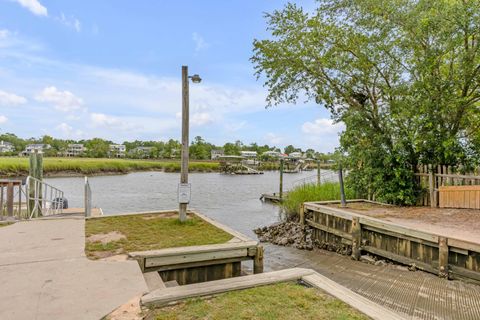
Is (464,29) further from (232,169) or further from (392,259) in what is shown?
(232,169)

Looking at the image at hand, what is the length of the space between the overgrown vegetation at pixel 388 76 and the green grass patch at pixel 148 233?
6.09 m

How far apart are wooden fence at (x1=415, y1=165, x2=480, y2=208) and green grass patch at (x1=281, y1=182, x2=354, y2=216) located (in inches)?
94.6

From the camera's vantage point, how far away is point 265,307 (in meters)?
2.70

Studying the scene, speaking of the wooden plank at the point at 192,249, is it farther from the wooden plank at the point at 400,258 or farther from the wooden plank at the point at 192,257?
the wooden plank at the point at 400,258

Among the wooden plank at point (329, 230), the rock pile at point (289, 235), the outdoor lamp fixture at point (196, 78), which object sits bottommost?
the rock pile at point (289, 235)

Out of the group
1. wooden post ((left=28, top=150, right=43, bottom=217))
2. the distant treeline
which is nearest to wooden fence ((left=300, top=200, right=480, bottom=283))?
wooden post ((left=28, top=150, right=43, bottom=217))

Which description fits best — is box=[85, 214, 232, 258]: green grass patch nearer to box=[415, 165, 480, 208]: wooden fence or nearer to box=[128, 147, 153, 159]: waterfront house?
box=[415, 165, 480, 208]: wooden fence

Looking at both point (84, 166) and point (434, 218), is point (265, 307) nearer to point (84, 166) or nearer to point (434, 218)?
point (434, 218)

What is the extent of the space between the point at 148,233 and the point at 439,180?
25.7 ft

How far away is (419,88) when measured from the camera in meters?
8.20

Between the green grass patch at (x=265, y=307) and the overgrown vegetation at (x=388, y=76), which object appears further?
the overgrown vegetation at (x=388, y=76)

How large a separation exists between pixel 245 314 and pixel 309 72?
909cm

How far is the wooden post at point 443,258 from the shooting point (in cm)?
502

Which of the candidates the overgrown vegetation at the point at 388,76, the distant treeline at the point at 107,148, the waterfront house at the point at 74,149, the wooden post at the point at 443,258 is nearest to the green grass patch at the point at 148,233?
the wooden post at the point at 443,258
